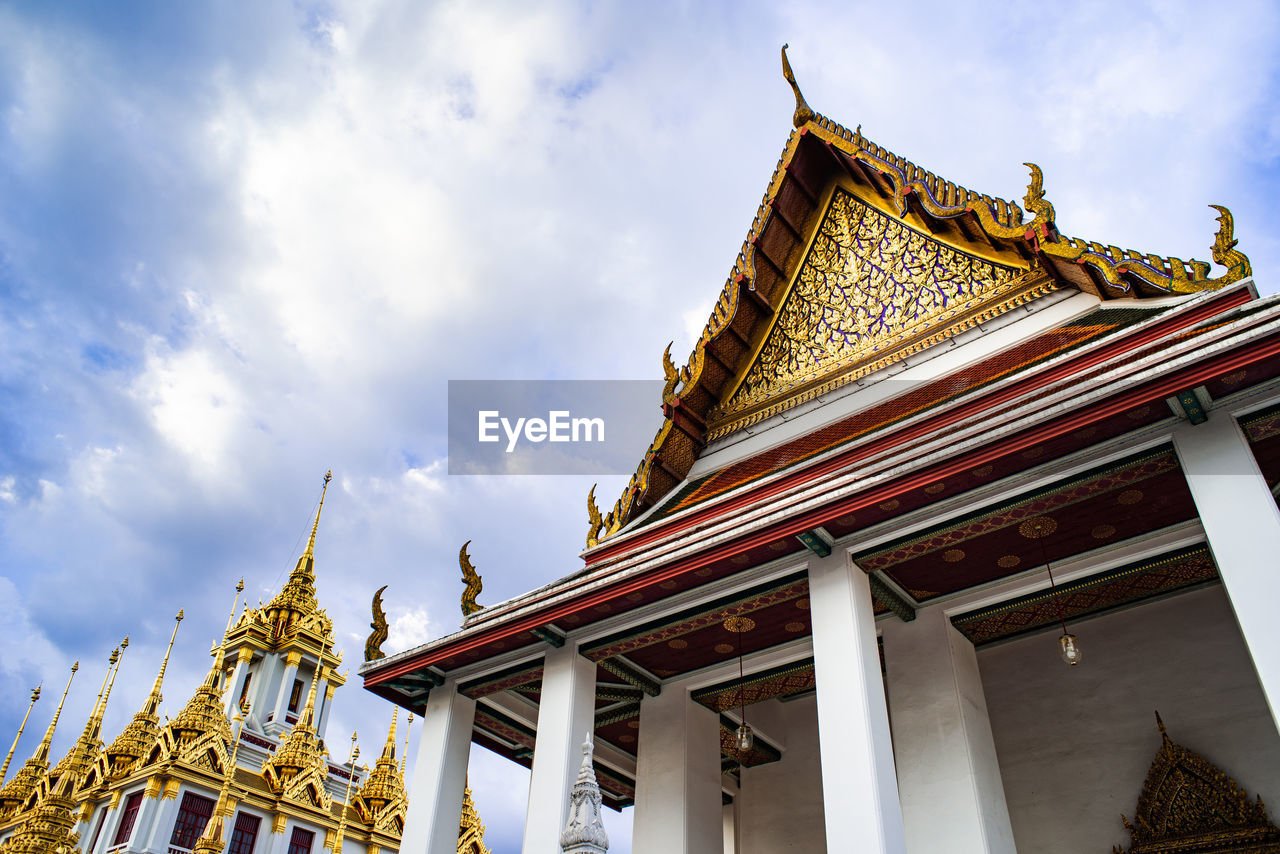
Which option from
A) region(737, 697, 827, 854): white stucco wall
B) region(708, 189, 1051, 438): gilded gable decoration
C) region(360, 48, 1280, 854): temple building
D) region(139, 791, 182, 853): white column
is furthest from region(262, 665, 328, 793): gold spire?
region(708, 189, 1051, 438): gilded gable decoration

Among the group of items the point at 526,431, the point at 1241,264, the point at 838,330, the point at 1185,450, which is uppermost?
the point at 838,330

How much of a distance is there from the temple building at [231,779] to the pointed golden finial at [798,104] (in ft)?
39.1

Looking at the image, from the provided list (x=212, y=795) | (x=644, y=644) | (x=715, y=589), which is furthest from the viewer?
(x=212, y=795)

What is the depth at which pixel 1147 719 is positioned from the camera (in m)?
6.46

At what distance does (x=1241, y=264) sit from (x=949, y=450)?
2177 mm

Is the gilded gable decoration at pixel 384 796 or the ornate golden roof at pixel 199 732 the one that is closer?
the ornate golden roof at pixel 199 732

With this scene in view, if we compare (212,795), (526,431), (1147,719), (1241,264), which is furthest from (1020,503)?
(212,795)

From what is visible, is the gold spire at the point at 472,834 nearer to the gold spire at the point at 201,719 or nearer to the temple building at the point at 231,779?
the temple building at the point at 231,779

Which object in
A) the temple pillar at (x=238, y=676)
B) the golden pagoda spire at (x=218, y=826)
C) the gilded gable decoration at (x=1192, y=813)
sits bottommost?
the gilded gable decoration at (x=1192, y=813)

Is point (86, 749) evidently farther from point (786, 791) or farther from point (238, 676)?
point (786, 791)

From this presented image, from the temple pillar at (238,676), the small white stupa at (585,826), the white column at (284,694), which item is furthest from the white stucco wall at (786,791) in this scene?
the temple pillar at (238,676)

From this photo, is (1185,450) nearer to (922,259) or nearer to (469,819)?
(922,259)

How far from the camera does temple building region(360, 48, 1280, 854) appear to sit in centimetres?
495

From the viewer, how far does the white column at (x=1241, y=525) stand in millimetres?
4098
